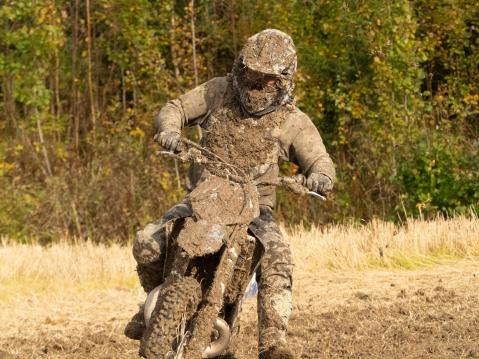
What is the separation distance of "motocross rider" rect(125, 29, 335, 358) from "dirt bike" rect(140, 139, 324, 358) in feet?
0.50

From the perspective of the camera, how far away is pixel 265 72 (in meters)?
7.36

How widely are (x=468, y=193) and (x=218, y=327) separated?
9650mm

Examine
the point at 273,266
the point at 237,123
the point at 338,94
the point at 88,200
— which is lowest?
the point at 88,200

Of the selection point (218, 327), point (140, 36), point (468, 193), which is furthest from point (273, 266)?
point (140, 36)

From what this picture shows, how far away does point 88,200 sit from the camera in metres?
19.4

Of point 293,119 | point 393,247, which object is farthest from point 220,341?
point 393,247

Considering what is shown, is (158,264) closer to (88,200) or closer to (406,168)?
(406,168)

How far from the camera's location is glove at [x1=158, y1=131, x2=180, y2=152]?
23.2 ft

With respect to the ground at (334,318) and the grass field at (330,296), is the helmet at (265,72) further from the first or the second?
the grass field at (330,296)

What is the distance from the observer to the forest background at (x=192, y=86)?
59.7 ft

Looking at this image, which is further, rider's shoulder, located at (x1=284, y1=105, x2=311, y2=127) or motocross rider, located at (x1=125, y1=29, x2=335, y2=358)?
rider's shoulder, located at (x1=284, y1=105, x2=311, y2=127)

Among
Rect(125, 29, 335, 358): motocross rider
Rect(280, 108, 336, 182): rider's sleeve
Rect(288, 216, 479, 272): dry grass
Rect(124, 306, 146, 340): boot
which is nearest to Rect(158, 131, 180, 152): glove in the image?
Rect(125, 29, 335, 358): motocross rider

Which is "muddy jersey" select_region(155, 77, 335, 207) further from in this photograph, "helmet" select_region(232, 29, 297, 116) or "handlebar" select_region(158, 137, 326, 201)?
"handlebar" select_region(158, 137, 326, 201)

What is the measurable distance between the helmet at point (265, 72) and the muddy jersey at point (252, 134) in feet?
0.31
